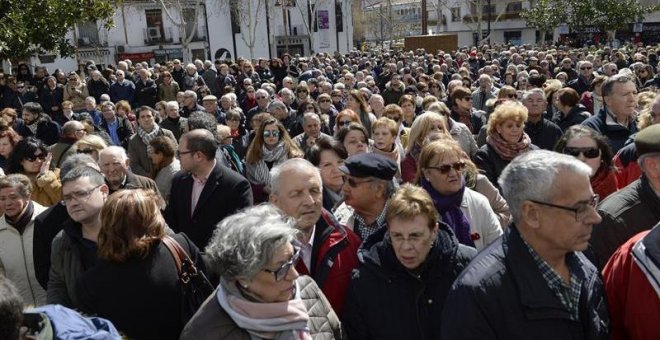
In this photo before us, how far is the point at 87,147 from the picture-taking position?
538 cm

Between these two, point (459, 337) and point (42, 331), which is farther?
point (459, 337)

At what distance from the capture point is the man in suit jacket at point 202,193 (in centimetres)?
461

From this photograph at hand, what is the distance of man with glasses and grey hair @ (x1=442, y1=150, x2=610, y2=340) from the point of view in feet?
7.19

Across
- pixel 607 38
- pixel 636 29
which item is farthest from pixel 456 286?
pixel 636 29

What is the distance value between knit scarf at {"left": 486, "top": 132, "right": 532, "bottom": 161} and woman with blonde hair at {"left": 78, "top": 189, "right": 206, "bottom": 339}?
122 inches

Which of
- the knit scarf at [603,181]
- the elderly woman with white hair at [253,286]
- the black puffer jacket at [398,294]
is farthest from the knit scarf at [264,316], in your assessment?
the knit scarf at [603,181]

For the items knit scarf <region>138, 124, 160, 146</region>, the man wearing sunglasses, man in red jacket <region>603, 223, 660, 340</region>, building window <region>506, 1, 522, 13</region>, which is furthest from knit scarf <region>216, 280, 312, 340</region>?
building window <region>506, 1, 522, 13</region>

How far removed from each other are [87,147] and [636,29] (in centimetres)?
4373

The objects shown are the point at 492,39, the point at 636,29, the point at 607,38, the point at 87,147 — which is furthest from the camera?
the point at 492,39

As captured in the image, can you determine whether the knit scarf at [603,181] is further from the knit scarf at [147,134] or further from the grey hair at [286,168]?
the knit scarf at [147,134]

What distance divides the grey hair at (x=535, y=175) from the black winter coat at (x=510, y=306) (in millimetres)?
164

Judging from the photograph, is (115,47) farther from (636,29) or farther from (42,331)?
(42,331)

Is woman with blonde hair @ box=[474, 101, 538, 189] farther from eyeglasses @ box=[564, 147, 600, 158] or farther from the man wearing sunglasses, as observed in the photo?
the man wearing sunglasses

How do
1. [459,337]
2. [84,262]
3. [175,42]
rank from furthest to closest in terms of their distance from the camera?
[175,42] < [84,262] < [459,337]
